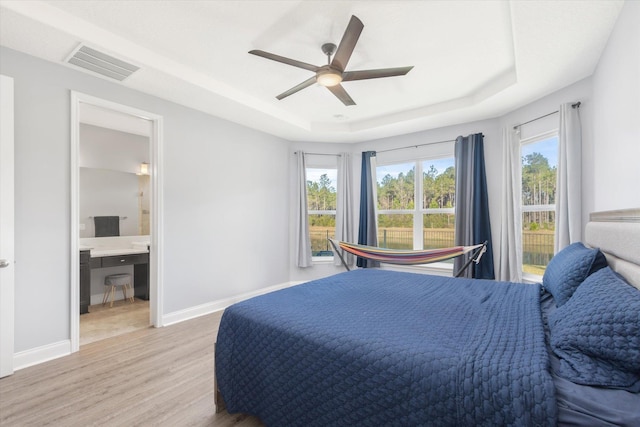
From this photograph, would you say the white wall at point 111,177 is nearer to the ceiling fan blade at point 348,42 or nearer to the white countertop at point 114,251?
the white countertop at point 114,251

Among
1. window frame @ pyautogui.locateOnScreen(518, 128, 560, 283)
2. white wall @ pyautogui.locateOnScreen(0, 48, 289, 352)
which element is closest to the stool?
white wall @ pyautogui.locateOnScreen(0, 48, 289, 352)

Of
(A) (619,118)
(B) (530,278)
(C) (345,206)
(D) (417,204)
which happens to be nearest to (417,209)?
(D) (417,204)

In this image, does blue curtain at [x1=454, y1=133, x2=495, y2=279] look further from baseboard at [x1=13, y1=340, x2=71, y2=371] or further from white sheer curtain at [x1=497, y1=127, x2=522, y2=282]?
baseboard at [x1=13, y1=340, x2=71, y2=371]

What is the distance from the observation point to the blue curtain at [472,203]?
363 cm

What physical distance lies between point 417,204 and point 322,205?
4.78 ft

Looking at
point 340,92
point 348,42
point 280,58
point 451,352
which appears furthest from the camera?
point 340,92

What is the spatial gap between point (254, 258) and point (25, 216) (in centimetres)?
235

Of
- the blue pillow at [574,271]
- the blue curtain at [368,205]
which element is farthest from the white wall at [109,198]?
the blue pillow at [574,271]

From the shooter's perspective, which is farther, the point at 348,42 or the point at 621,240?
the point at 348,42

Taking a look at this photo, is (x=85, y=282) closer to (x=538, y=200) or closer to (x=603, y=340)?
(x=603, y=340)

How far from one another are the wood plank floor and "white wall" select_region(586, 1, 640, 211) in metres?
2.56

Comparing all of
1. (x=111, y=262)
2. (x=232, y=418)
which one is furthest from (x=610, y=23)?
(x=111, y=262)

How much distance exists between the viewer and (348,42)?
6.28 feet

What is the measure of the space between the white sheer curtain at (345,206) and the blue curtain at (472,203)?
1540 mm
